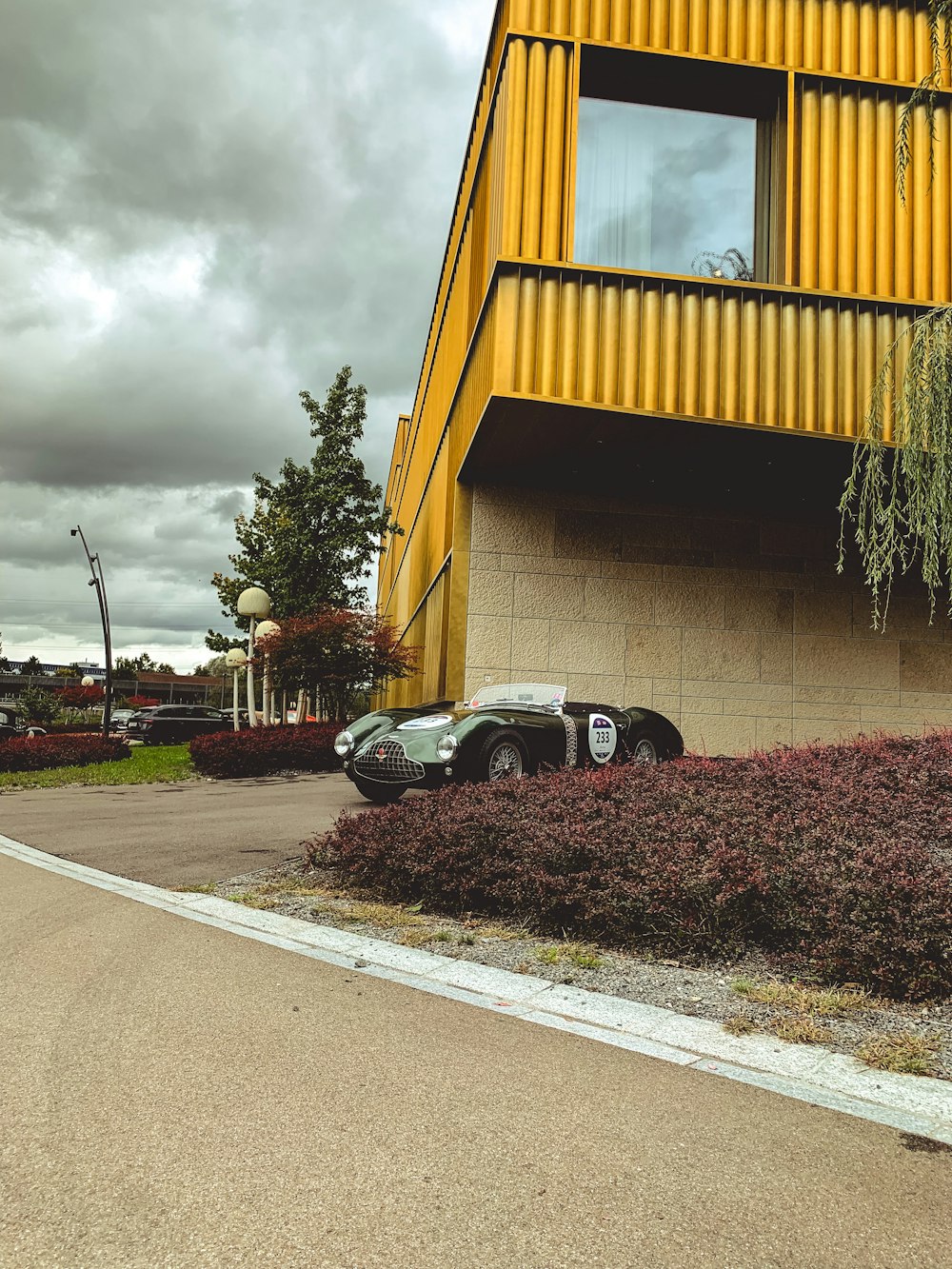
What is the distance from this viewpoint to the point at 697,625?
13.5 m

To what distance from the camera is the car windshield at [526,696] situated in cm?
930

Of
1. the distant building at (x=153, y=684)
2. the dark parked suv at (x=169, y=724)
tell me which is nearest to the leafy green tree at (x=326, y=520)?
the dark parked suv at (x=169, y=724)

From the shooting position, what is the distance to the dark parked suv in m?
32.3

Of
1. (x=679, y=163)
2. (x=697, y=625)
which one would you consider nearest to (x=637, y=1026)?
(x=697, y=625)

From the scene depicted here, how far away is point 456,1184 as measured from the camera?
2.34 meters

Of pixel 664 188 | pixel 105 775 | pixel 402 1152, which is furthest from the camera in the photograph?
pixel 105 775

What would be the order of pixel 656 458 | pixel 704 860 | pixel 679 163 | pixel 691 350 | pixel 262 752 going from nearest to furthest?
pixel 704 860 → pixel 691 350 → pixel 656 458 → pixel 679 163 → pixel 262 752

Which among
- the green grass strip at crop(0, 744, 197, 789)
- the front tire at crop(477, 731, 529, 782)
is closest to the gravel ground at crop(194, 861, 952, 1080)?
the front tire at crop(477, 731, 529, 782)

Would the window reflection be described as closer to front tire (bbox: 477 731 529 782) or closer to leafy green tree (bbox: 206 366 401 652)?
front tire (bbox: 477 731 529 782)

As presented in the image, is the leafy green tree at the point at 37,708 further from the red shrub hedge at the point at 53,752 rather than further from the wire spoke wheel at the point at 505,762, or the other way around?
the wire spoke wheel at the point at 505,762

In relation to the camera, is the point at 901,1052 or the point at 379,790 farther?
the point at 379,790

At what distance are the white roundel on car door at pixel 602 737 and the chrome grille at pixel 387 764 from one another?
1.92 meters

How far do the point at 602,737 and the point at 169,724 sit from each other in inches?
1014

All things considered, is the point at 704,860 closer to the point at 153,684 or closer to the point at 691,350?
the point at 691,350
